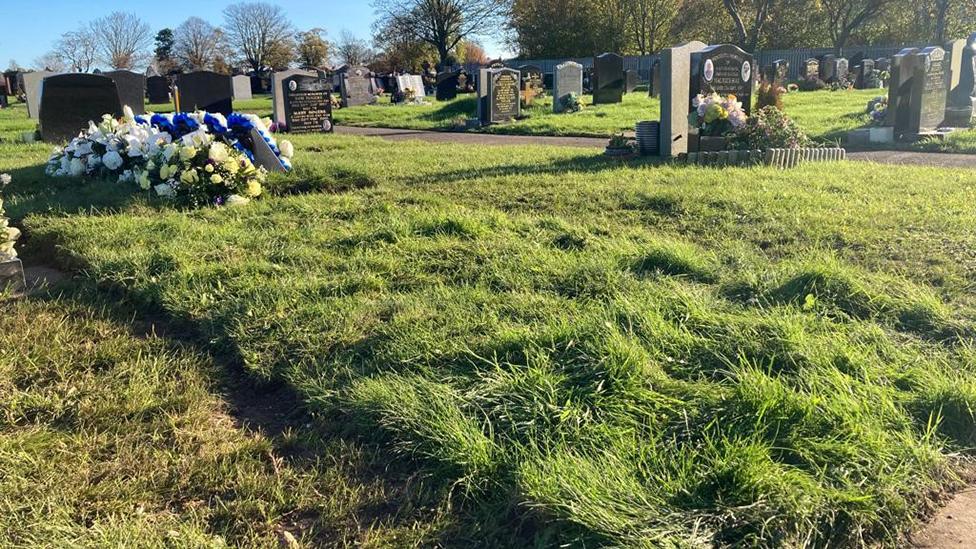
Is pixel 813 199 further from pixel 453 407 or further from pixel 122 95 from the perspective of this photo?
pixel 122 95

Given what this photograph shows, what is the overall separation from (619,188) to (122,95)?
15283mm

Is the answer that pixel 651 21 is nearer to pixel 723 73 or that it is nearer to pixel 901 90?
pixel 901 90

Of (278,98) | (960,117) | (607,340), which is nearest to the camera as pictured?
(607,340)

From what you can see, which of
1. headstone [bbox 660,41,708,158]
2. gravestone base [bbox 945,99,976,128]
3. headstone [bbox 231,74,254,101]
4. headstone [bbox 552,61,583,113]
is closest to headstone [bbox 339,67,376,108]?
headstone [bbox 552,61,583,113]

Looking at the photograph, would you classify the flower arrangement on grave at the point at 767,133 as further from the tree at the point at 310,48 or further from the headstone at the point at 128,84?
the tree at the point at 310,48

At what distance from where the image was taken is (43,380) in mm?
2941

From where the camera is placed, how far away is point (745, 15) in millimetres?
48656

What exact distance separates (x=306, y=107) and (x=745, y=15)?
4249 centimetres

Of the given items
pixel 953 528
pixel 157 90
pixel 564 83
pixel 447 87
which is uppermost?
pixel 157 90

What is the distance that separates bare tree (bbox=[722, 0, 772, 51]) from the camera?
3698 cm

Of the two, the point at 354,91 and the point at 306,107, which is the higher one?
the point at 354,91

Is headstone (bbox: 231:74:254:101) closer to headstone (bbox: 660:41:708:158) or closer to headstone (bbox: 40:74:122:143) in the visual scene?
headstone (bbox: 40:74:122:143)

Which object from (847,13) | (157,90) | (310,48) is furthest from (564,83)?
(310,48)

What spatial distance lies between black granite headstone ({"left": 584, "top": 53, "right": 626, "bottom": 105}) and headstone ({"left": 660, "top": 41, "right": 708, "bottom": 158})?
13.9 metres
